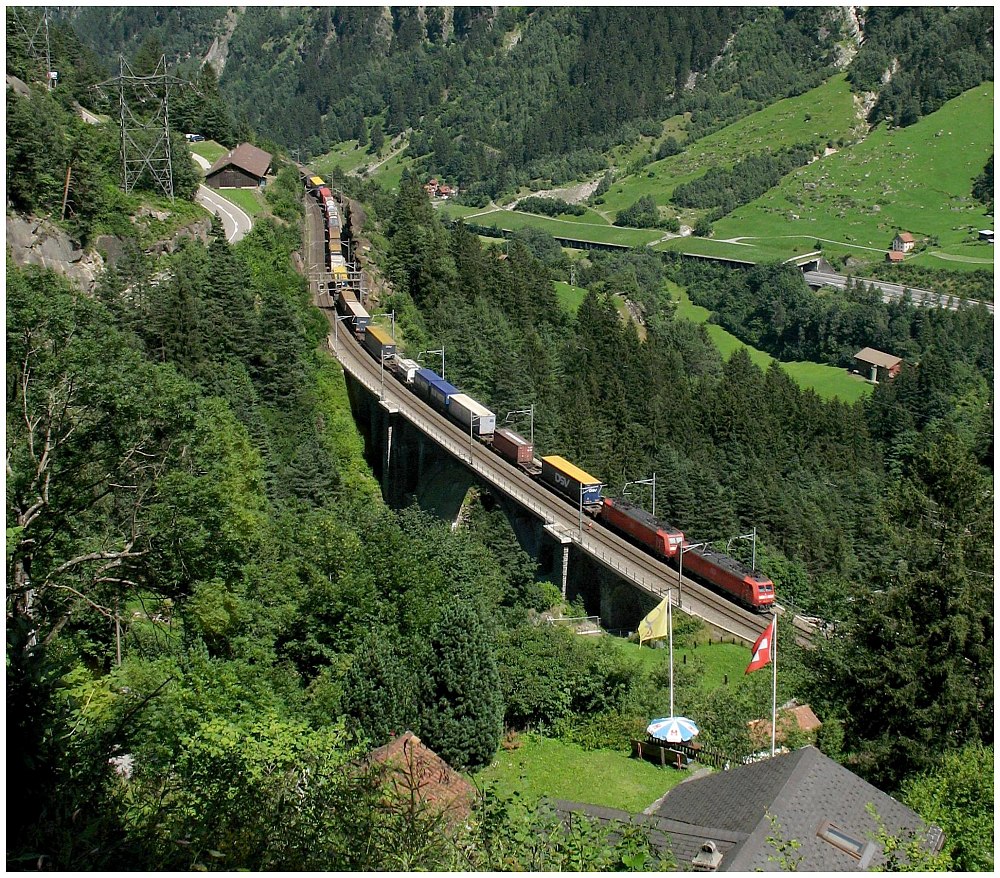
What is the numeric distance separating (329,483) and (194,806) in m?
52.8

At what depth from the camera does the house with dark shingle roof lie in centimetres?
2330

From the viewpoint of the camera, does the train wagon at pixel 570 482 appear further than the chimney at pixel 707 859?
Yes

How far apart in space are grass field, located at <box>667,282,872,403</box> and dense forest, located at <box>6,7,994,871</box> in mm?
27309

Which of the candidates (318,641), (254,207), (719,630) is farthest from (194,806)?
(254,207)

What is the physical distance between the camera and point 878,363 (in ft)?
487

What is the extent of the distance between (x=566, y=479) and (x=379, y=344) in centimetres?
2356

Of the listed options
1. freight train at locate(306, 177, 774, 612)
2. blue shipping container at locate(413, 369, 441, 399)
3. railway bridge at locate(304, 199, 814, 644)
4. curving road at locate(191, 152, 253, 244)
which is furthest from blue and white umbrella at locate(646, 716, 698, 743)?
curving road at locate(191, 152, 253, 244)

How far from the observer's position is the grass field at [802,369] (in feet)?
472

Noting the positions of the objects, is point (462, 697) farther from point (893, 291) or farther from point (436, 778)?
point (893, 291)

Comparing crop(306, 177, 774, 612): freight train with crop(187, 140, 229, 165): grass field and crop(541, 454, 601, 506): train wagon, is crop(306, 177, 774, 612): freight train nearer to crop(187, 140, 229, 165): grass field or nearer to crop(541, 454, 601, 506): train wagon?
crop(541, 454, 601, 506): train wagon

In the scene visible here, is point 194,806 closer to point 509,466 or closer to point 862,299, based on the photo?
point 509,466

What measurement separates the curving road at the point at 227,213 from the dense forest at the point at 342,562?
10.3ft

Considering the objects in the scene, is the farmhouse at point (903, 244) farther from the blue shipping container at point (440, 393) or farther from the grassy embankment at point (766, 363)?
the blue shipping container at point (440, 393)

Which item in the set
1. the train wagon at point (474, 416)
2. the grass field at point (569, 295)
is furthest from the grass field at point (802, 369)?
the train wagon at point (474, 416)
